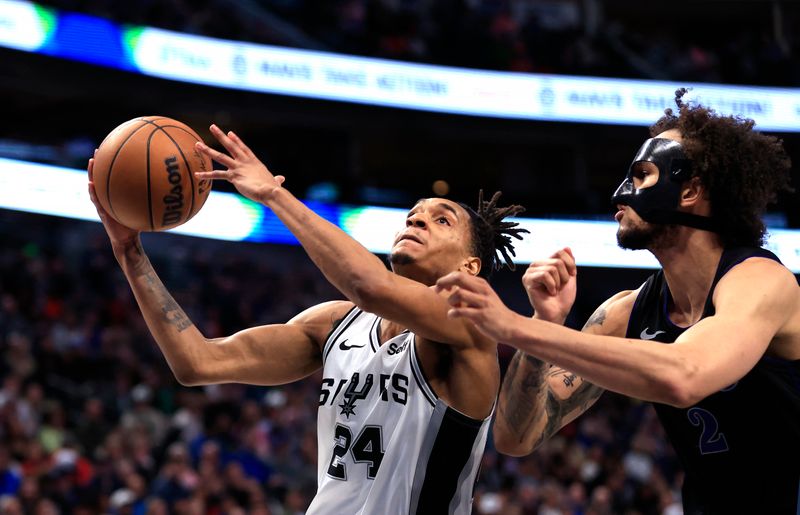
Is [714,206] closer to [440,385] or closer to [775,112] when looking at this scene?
[440,385]

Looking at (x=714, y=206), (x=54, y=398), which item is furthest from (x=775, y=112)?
(x=714, y=206)

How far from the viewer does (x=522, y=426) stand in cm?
360

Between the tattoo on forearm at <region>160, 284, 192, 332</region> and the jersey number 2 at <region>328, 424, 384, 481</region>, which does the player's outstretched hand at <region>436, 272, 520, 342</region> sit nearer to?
the jersey number 2 at <region>328, 424, 384, 481</region>

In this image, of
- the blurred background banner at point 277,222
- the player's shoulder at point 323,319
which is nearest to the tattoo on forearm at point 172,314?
the player's shoulder at point 323,319

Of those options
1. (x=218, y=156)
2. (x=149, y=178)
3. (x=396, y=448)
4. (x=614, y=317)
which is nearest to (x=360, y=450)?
(x=396, y=448)

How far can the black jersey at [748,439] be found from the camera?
3088 millimetres

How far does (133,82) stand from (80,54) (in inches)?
34.6

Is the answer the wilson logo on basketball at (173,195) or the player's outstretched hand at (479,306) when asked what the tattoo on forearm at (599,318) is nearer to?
the player's outstretched hand at (479,306)

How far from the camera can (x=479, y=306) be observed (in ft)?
8.59

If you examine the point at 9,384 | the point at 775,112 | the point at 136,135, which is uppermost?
the point at 775,112

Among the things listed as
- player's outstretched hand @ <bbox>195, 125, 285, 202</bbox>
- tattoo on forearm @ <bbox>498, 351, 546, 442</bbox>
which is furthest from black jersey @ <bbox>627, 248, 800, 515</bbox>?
player's outstretched hand @ <bbox>195, 125, 285, 202</bbox>

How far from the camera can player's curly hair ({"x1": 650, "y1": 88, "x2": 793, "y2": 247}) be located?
330 cm

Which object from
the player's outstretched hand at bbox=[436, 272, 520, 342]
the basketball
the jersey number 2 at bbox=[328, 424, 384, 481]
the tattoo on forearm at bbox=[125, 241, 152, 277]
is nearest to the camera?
the player's outstretched hand at bbox=[436, 272, 520, 342]

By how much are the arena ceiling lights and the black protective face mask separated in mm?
11386
